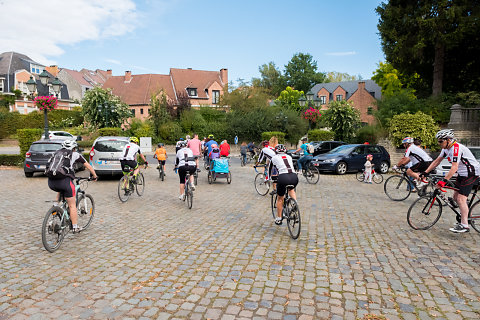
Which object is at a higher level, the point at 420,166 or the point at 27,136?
the point at 27,136

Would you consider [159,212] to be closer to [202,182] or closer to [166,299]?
[166,299]

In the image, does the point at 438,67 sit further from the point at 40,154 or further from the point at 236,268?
the point at 40,154

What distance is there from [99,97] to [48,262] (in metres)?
32.3

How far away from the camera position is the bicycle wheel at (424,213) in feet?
21.6

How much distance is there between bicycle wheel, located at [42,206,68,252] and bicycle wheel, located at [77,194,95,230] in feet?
3.20

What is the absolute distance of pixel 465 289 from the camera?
13.3 feet

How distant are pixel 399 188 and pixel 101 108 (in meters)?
30.5

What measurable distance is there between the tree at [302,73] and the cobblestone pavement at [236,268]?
73123mm

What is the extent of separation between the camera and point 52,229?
5.36 m

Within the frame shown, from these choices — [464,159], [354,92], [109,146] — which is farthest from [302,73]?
[464,159]

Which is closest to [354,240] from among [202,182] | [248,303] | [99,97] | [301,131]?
[248,303]

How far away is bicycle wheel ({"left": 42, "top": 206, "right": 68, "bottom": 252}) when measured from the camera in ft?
17.0

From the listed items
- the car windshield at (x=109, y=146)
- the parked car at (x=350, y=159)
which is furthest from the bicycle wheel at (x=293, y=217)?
the parked car at (x=350, y=159)

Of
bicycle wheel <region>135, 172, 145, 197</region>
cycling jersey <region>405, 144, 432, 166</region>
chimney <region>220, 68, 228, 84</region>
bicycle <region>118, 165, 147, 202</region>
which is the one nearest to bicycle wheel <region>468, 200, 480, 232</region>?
cycling jersey <region>405, 144, 432, 166</region>
